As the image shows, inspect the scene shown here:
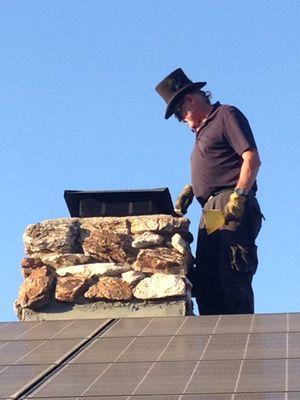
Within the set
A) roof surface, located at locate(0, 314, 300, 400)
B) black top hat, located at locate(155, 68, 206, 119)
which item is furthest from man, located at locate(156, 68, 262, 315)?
roof surface, located at locate(0, 314, 300, 400)

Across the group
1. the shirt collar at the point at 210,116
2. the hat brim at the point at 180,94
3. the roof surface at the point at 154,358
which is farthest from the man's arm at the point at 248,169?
the roof surface at the point at 154,358

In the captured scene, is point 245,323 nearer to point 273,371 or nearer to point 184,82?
point 273,371

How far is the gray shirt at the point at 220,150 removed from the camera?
326 inches

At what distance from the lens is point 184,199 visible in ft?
29.0

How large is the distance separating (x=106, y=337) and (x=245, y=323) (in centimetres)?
78

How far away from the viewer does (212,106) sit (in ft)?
28.2

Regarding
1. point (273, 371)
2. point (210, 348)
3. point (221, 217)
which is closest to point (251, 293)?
point (221, 217)

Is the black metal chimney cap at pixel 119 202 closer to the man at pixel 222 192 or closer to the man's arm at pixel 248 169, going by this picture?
the man at pixel 222 192

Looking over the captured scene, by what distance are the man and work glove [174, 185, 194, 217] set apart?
0.22m

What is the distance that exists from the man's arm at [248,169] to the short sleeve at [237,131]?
0.16 feet

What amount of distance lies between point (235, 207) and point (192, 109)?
0.99m

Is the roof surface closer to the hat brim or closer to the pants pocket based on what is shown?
the pants pocket

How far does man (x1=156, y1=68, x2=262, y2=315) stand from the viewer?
809cm

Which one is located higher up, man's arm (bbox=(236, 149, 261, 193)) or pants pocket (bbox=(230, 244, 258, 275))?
man's arm (bbox=(236, 149, 261, 193))
